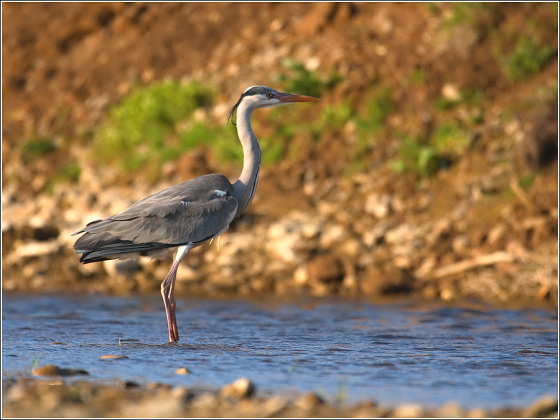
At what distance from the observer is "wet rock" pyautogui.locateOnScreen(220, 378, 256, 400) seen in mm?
5848

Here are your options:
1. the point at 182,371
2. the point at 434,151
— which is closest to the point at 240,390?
the point at 182,371

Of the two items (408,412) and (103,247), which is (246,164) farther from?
(408,412)

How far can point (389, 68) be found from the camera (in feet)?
49.5

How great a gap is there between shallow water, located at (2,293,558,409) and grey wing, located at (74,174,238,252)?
95cm

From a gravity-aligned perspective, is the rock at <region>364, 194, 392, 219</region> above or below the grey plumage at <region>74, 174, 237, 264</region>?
above

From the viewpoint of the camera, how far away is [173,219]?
8891 millimetres

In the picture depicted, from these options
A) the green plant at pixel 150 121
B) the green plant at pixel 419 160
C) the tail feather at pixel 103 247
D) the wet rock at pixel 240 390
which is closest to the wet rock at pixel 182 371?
the wet rock at pixel 240 390

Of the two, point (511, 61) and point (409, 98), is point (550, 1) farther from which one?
point (409, 98)

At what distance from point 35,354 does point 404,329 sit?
3.61 metres

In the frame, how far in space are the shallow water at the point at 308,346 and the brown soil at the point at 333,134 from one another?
91 cm

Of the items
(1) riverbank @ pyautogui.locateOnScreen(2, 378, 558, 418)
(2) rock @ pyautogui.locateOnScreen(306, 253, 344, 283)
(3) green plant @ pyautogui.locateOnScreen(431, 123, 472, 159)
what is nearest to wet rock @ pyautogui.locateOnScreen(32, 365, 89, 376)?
(1) riverbank @ pyautogui.locateOnScreen(2, 378, 558, 418)

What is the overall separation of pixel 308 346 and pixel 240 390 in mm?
2316

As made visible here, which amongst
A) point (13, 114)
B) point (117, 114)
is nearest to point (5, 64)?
point (13, 114)

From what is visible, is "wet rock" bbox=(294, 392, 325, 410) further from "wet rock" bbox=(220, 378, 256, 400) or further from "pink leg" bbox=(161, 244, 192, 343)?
"pink leg" bbox=(161, 244, 192, 343)
